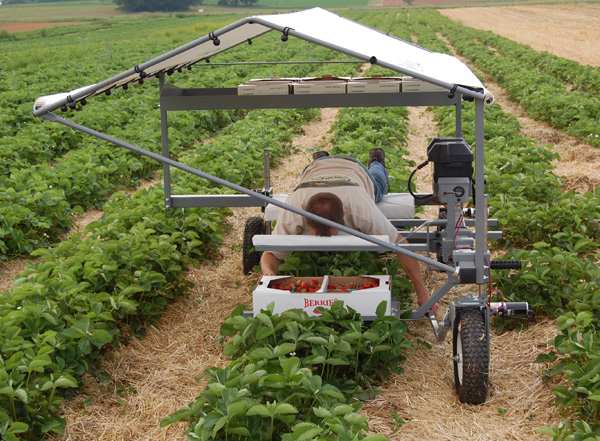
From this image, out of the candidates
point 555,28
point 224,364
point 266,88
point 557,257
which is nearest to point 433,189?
point 557,257

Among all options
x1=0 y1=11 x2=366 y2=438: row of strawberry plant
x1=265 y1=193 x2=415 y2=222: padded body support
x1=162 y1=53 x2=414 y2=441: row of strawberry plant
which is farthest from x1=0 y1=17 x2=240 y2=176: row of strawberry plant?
x1=162 y1=53 x2=414 y2=441: row of strawberry plant

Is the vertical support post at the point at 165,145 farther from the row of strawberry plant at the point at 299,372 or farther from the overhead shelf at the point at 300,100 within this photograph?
the row of strawberry plant at the point at 299,372

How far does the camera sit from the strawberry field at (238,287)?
3152 mm

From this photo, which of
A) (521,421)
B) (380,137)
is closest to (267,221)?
(521,421)

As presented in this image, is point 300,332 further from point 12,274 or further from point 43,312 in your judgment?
point 12,274

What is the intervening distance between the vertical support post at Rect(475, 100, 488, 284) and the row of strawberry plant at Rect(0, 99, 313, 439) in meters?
1.98

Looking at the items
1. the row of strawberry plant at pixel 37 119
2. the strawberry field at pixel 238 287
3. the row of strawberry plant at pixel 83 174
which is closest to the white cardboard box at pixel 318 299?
the strawberry field at pixel 238 287

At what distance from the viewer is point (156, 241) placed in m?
5.15

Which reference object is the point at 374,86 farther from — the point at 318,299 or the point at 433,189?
the point at 318,299

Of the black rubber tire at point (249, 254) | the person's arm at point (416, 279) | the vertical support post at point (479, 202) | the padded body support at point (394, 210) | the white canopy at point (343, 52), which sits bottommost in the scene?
the black rubber tire at point (249, 254)

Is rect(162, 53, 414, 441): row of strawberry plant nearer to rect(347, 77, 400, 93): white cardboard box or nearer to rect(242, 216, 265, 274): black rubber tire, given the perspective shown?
rect(242, 216, 265, 274): black rubber tire

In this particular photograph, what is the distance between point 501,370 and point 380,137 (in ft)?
18.5

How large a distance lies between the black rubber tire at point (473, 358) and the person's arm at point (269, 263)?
1.38m

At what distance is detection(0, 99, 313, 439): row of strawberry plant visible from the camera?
10.9 feet
